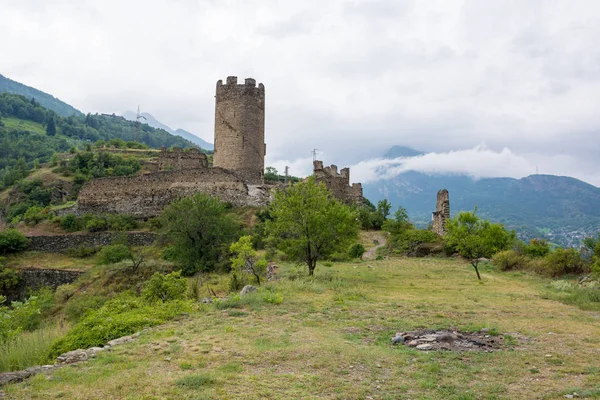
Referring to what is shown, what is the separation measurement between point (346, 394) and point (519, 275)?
22.1 meters

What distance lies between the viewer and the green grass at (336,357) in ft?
21.5

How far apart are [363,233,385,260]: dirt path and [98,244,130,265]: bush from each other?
1612 centimetres

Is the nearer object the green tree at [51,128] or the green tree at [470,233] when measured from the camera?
the green tree at [470,233]

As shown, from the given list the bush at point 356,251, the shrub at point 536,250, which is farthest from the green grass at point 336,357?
the bush at point 356,251

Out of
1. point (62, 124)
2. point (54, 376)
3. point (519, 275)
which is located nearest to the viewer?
point (54, 376)

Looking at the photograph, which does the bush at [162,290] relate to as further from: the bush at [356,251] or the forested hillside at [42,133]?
the forested hillside at [42,133]

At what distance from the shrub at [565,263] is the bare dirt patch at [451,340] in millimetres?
16956

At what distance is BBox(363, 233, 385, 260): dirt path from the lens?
1282 inches

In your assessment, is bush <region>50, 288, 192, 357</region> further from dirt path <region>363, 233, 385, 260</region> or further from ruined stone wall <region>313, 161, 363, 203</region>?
ruined stone wall <region>313, 161, 363, 203</region>

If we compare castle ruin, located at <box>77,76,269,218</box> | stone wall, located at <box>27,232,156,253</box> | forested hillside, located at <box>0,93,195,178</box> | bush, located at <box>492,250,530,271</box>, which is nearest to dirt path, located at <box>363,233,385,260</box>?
bush, located at <box>492,250,530,271</box>

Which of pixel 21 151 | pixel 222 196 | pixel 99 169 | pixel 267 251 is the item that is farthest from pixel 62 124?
pixel 267 251

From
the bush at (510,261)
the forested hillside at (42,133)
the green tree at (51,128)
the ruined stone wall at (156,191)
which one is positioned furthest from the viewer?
the green tree at (51,128)

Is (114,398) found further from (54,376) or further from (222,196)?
(222,196)

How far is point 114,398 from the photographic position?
612cm
